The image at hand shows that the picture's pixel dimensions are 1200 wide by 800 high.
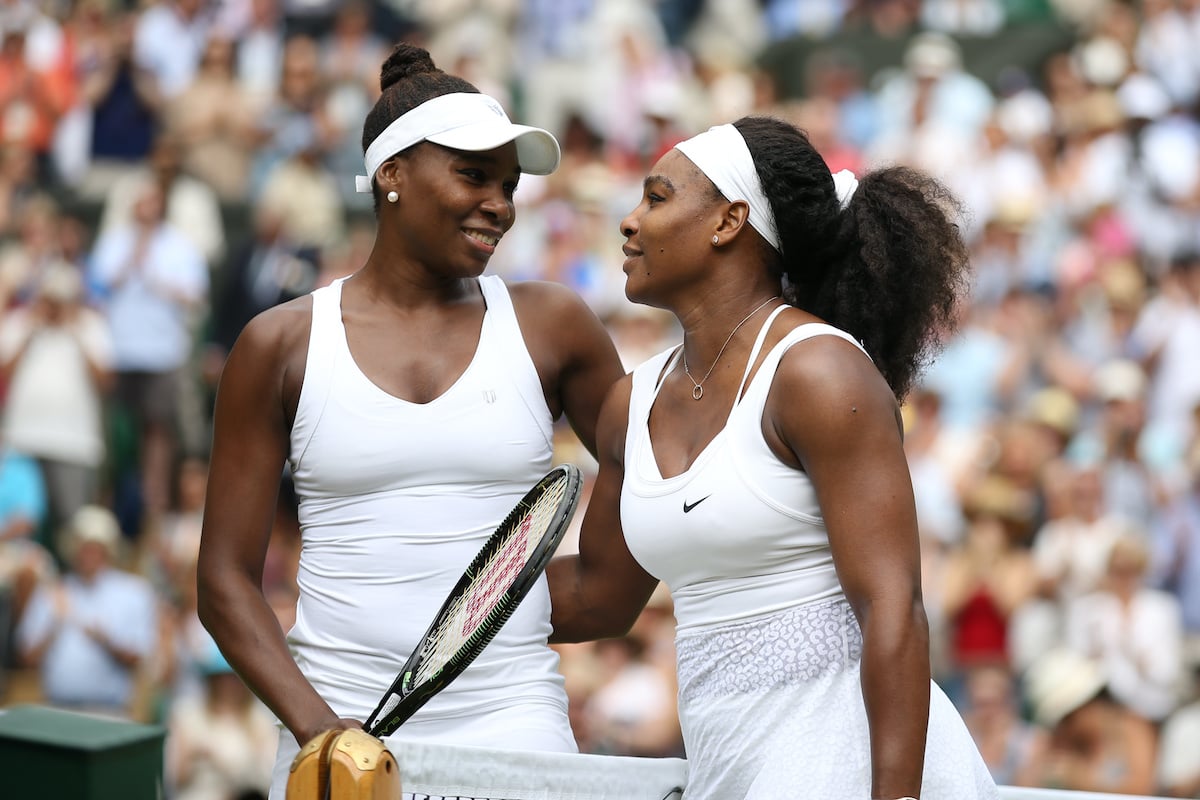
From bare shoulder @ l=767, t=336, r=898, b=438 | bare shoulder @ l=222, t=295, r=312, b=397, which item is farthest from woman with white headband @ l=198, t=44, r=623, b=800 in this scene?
bare shoulder @ l=767, t=336, r=898, b=438

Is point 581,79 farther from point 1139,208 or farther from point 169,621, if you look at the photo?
point 169,621

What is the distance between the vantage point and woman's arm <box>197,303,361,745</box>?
349 centimetres

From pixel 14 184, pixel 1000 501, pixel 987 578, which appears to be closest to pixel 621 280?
pixel 1000 501

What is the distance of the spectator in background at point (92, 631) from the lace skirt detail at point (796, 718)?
5.61m

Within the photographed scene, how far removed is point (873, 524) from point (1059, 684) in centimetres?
414

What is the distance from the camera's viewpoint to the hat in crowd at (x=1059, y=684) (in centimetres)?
647

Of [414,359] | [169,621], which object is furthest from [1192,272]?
[414,359]

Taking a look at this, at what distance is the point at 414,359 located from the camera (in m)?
3.61

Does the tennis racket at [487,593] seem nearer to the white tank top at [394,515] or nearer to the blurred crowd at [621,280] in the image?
the white tank top at [394,515]

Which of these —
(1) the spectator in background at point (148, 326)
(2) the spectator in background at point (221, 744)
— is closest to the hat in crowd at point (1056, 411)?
(2) the spectator in background at point (221, 744)

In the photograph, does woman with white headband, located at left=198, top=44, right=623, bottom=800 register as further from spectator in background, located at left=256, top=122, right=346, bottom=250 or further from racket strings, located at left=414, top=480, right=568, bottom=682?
spectator in background, located at left=256, top=122, right=346, bottom=250

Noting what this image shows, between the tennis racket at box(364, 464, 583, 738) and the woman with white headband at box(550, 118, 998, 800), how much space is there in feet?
0.50

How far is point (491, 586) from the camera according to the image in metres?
3.17

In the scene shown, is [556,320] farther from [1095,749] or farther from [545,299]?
[1095,749]
